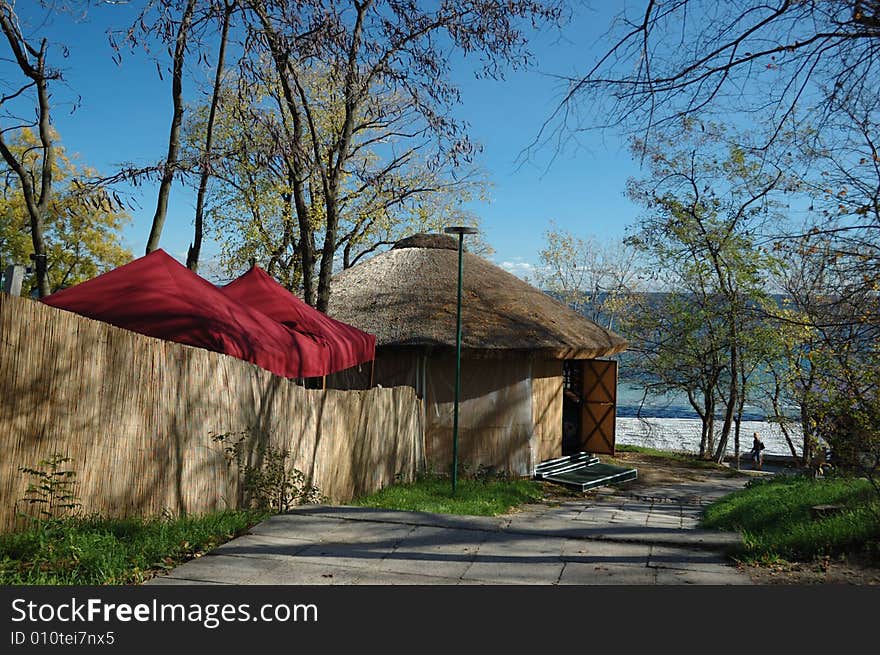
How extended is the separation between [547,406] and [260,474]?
8879 mm

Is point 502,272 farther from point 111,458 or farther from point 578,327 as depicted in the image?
point 111,458

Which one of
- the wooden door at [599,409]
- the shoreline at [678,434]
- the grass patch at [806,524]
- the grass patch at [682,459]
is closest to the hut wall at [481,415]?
the wooden door at [599,409]

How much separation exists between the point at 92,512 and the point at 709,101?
505 centimetres

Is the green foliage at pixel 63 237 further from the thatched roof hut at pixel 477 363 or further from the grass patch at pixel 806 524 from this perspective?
the grass patch at pixel 806 524

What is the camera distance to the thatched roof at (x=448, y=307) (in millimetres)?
14023

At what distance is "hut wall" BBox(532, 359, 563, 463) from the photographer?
14555 millimetres

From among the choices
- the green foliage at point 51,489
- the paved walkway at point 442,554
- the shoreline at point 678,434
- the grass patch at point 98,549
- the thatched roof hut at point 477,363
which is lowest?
the shoreline at point 678,434

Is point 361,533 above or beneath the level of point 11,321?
beneath

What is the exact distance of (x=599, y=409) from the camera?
666 inches

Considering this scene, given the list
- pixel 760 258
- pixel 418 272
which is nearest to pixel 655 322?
pixel 760 258

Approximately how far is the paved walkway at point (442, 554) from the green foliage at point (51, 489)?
92cm

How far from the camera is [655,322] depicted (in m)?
23.7

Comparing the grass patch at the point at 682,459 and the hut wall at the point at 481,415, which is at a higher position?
the hut wall at the point at 481,415

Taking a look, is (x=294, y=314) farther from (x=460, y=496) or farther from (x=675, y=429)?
(x=675, y=429)
